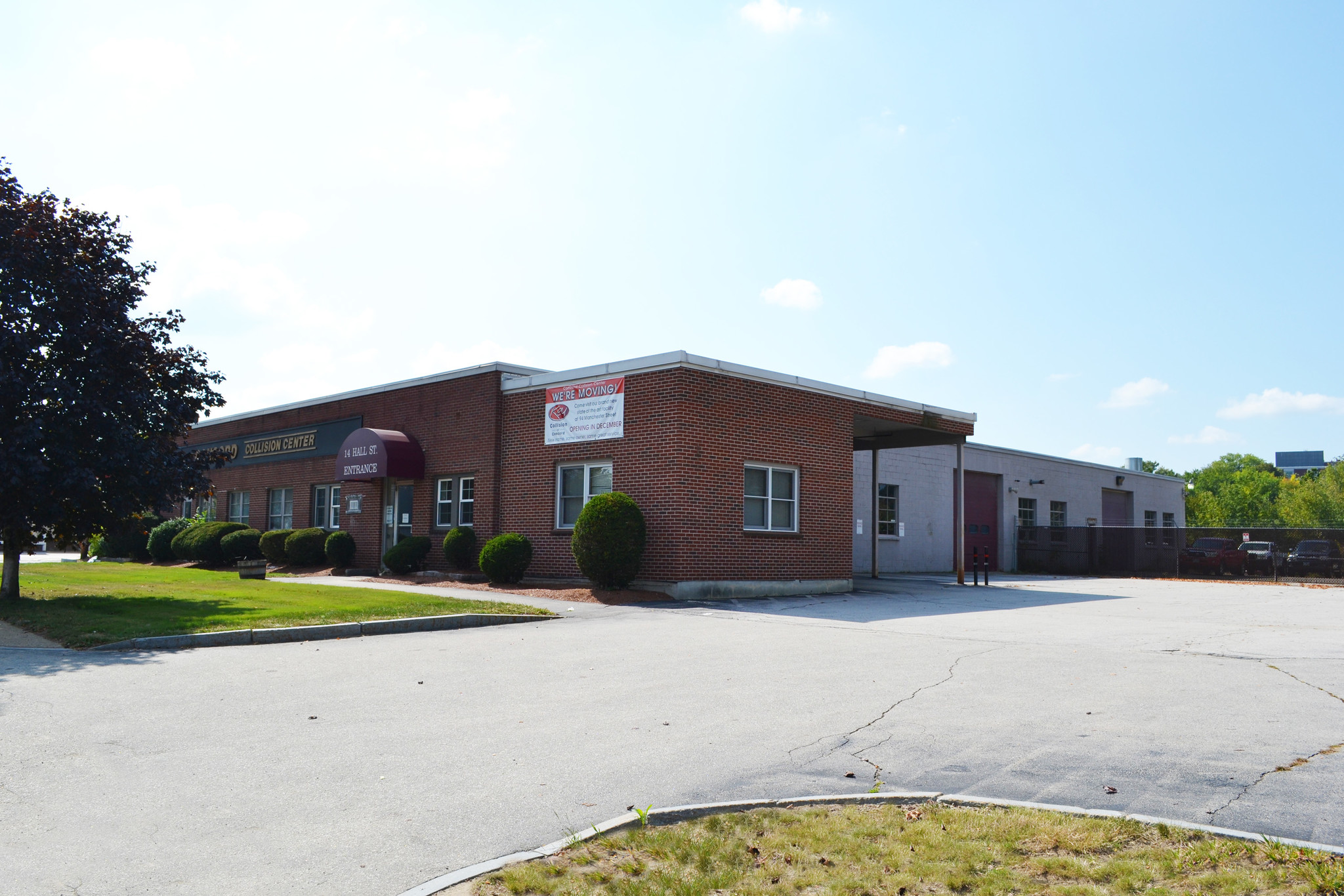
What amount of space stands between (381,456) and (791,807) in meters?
20.4

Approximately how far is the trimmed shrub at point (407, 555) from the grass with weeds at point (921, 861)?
1973 centimetres

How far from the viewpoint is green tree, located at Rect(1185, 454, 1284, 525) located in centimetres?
6181

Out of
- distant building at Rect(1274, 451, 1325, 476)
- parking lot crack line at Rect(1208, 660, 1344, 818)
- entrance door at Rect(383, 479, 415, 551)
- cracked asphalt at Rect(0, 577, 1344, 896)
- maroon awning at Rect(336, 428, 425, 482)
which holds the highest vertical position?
distant building at Rect(1274, 451, 1325, 476)

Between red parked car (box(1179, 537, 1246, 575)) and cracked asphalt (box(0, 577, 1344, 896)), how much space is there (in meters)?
22.1

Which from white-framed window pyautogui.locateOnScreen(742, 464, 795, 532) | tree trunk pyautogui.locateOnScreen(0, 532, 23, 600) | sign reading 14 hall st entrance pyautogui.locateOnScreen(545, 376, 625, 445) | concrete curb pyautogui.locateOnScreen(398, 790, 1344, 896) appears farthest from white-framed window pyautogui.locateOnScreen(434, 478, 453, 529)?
concrete curb pyautogui.locateOnScreen(398, 790, 1344, 896)

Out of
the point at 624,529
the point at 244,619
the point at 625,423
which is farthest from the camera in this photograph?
the point at 625,423

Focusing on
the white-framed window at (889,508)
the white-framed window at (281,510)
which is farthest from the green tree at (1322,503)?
the white-framed window at (281,510)

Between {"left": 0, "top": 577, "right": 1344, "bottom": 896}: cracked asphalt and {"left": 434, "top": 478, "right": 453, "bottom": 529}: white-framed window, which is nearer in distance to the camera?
{"left": 0, "top": 577, "right": 1344, "bottom": 896}: cracked asphalt

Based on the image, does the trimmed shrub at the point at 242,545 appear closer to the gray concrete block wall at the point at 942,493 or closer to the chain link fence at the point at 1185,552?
the gray concrete block wall at the point at 942,493

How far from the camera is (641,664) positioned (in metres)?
10.5

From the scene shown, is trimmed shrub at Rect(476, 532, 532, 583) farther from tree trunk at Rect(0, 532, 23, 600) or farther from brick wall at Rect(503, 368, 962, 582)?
tree trunk at Rect(0, 532, 23, 600)

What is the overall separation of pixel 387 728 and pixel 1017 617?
1211cm

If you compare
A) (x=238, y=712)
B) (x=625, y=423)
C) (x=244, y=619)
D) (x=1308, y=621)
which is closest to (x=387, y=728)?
(x=238, y=712)

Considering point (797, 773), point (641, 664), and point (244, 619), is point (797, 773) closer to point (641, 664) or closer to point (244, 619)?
point (641, 664)
